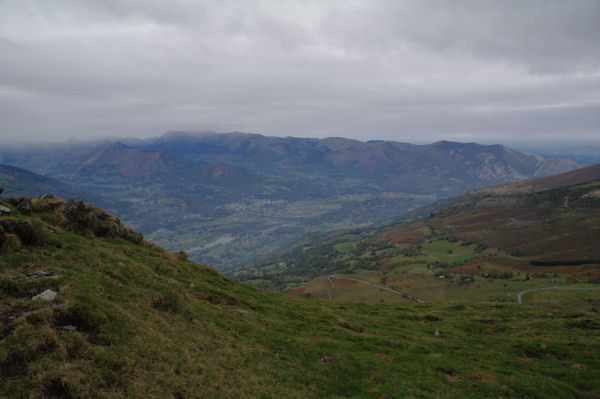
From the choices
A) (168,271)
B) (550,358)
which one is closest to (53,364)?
(168,271)

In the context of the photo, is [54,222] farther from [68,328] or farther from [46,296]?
[68,328]

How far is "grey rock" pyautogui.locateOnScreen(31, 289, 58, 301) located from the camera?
16.6 m

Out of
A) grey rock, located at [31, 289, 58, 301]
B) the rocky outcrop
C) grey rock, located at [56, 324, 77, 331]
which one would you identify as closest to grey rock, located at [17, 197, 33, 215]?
the rocky outcrop

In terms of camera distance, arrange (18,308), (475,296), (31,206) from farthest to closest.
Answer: (475,296)
(31,206)
(18,308)

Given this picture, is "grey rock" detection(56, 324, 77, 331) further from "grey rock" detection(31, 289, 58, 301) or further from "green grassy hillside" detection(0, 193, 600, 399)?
"grey rock" detection(31, 289, 58, 301)

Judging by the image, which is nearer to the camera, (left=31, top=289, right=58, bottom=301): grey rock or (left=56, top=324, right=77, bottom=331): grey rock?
(left=56, top=324, right=77, bottom=331): grey rock

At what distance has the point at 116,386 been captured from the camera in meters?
13.6

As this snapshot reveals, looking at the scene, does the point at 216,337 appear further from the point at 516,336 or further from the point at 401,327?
the point at 516,336

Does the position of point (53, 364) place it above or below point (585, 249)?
above

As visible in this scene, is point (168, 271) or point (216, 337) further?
point (168, 271)

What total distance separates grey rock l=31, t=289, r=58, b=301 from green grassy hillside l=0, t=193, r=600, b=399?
24 cm

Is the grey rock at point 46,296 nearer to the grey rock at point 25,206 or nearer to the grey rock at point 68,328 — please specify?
the grey rock at point 68,328

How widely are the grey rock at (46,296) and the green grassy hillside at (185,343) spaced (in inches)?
9.3

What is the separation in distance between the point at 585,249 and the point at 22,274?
263561mm
